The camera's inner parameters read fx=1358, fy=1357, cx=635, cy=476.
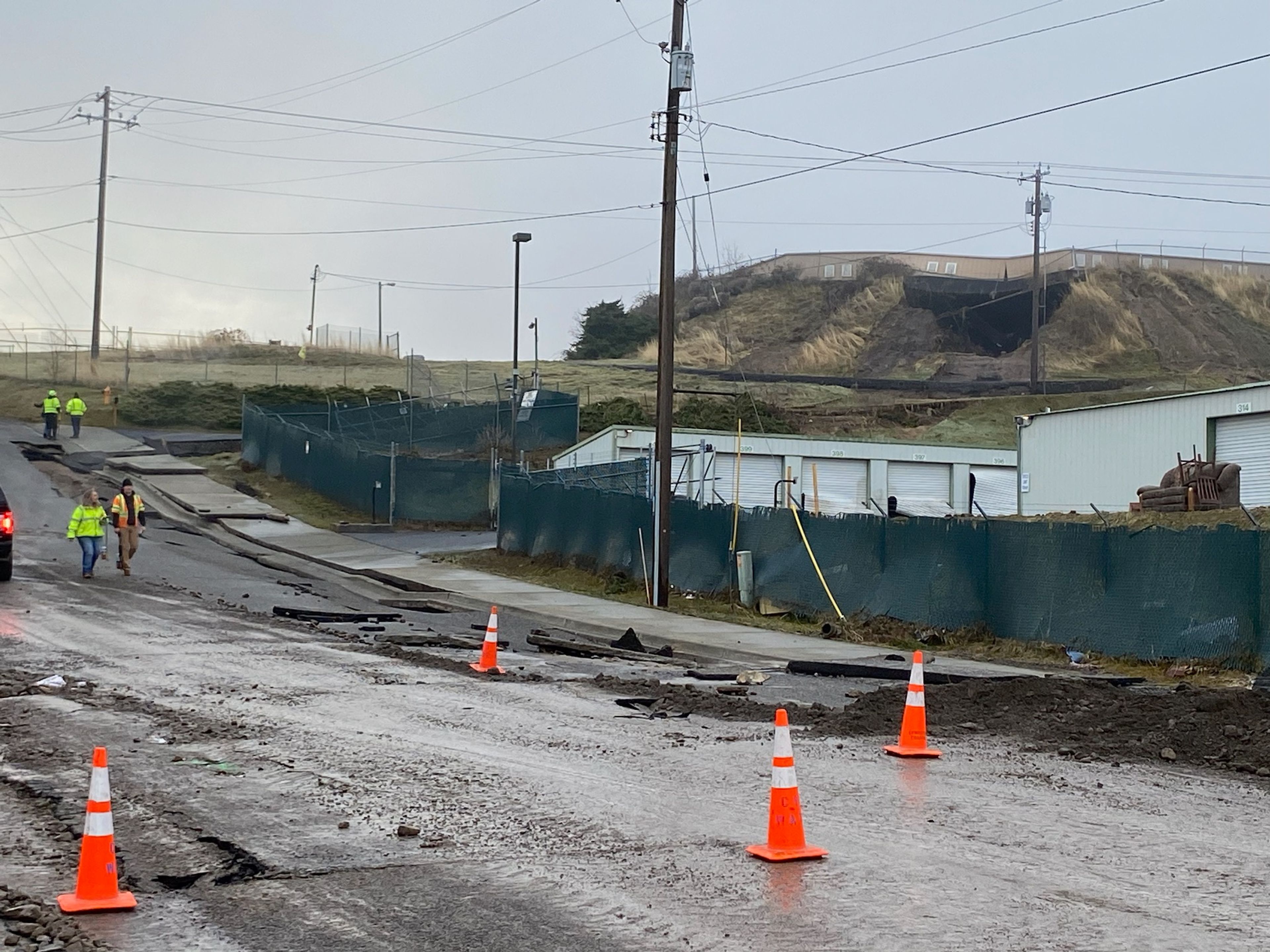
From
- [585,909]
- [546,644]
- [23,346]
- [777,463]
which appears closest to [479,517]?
[777,463]

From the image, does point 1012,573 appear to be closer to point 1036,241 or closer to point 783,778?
point 783,778

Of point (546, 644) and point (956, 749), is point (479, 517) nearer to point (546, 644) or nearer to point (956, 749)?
point (546, 644)

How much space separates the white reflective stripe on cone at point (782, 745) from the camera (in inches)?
277

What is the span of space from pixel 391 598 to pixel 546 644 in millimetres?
7788

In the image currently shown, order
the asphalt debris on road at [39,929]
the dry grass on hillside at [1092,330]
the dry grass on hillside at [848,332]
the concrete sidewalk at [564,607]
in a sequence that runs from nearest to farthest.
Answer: the asphalt debris on road at [39,929], the concrete sidewalk at [564,607], the dry grass on hillside at [1092,330], the dry grass on hillside at [848,332]

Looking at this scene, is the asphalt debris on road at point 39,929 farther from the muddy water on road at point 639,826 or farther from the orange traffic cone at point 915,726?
the orange traffic cone at point 915,726

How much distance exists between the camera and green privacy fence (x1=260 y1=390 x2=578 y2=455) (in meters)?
43.1

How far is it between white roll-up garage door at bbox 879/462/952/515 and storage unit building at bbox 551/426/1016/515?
0.03 metres

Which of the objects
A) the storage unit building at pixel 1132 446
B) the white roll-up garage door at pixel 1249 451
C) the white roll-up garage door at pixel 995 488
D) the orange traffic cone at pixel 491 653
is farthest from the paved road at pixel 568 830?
the white roll-up garage door at pixel 995 488

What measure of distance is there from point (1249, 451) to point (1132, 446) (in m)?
4.08

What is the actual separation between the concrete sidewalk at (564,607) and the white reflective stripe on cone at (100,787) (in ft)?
39.1

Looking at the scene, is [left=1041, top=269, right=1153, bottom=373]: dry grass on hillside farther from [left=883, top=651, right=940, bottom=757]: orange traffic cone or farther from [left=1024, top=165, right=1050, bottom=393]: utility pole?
[left=883, top=651, right=940, bottom=757]: orange traffic cone

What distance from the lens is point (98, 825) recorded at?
5.98 meters

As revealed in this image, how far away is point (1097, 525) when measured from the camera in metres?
19.1
